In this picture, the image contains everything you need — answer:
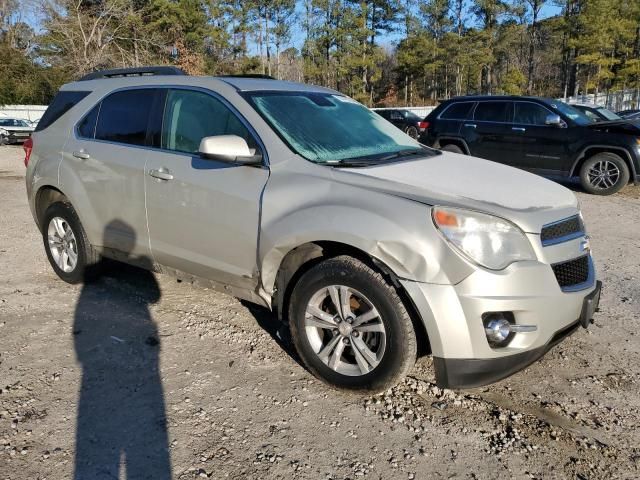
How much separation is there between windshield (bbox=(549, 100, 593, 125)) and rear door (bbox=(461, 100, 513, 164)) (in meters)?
0.79

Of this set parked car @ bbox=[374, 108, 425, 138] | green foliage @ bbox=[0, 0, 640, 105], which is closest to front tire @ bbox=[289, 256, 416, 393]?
parked car @ bbox=[374, 108, 425, 138]

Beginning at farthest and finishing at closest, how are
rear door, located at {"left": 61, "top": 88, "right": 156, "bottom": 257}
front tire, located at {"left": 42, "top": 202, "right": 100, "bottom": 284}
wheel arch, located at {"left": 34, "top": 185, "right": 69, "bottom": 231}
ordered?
1. wheel arch, located at {"left": 34, "top": 185, "right": 69, "bottom": 231}
2. front tire, located at {"left": 42, "top": 202, "right": 100, "bottom": 284}
3. rear door, located at {"left": 61, "top": 88, "right": 156, "bottom": 257}

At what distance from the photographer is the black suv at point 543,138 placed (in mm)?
9195

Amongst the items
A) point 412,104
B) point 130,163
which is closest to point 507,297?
point 130,163

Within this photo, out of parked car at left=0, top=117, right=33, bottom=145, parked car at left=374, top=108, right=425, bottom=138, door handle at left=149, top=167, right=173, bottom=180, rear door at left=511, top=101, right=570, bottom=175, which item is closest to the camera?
door handle at left=149, top=167, right=173, bottom=180

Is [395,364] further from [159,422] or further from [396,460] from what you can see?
[159,422]

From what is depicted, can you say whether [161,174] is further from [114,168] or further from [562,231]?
[562,231]

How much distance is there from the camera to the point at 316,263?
124 inches

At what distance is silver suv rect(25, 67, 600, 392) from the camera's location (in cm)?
267

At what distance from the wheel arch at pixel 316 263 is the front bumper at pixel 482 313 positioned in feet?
0.37

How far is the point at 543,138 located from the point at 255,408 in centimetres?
852

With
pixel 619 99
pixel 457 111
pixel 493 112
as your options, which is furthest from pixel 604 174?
pixel 619 99

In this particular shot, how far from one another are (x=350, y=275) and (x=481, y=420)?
105 cm

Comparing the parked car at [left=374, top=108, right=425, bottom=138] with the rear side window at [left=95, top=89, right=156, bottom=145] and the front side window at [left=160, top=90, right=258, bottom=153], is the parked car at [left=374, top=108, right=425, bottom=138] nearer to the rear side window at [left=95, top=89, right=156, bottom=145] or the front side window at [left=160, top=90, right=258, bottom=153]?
the rear side window at [left=95, top=89, right=156, bottom=145]
